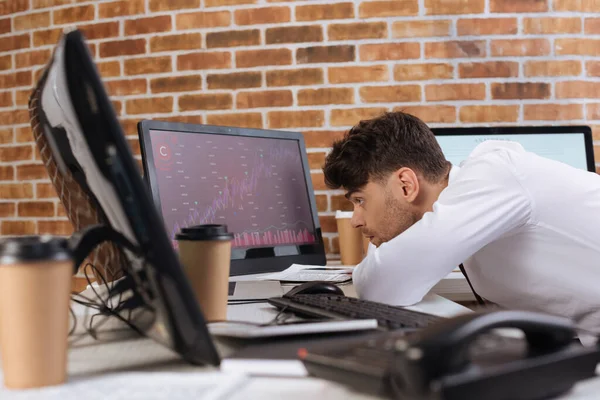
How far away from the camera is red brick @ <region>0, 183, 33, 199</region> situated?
2.43 meters

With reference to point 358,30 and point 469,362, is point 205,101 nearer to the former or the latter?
point 358,30

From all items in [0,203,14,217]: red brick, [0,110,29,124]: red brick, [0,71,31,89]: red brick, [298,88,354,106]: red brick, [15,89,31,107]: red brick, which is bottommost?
[0,203,14,217]: red brick

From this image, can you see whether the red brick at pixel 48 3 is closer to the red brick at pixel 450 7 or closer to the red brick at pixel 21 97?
the red brick at pixel 21 97

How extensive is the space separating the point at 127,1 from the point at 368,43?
97 centimetres

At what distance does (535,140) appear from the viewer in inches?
81.9

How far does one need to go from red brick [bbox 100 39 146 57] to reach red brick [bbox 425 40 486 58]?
1.12 meters

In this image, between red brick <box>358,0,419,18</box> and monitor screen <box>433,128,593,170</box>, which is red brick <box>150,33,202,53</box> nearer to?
red brick <box>358,0,419,18</box>

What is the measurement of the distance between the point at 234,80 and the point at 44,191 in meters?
0.93

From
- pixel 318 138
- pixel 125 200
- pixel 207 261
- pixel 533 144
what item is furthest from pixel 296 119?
pixel 125 200

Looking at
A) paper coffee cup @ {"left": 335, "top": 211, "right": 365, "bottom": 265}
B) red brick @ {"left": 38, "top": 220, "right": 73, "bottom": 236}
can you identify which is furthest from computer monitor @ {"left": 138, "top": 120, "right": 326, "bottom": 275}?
red brick @ {"left": 38, "top": 220, "right": 73, "bottom": 236}

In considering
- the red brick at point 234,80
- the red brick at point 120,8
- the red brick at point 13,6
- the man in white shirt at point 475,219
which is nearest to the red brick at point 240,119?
the red brick at point 234,80

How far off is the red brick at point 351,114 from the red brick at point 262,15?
0.41 meters

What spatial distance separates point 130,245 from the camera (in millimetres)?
592

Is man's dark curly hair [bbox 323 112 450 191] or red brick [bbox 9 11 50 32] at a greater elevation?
red brick [bbox 9 11 50 32]
